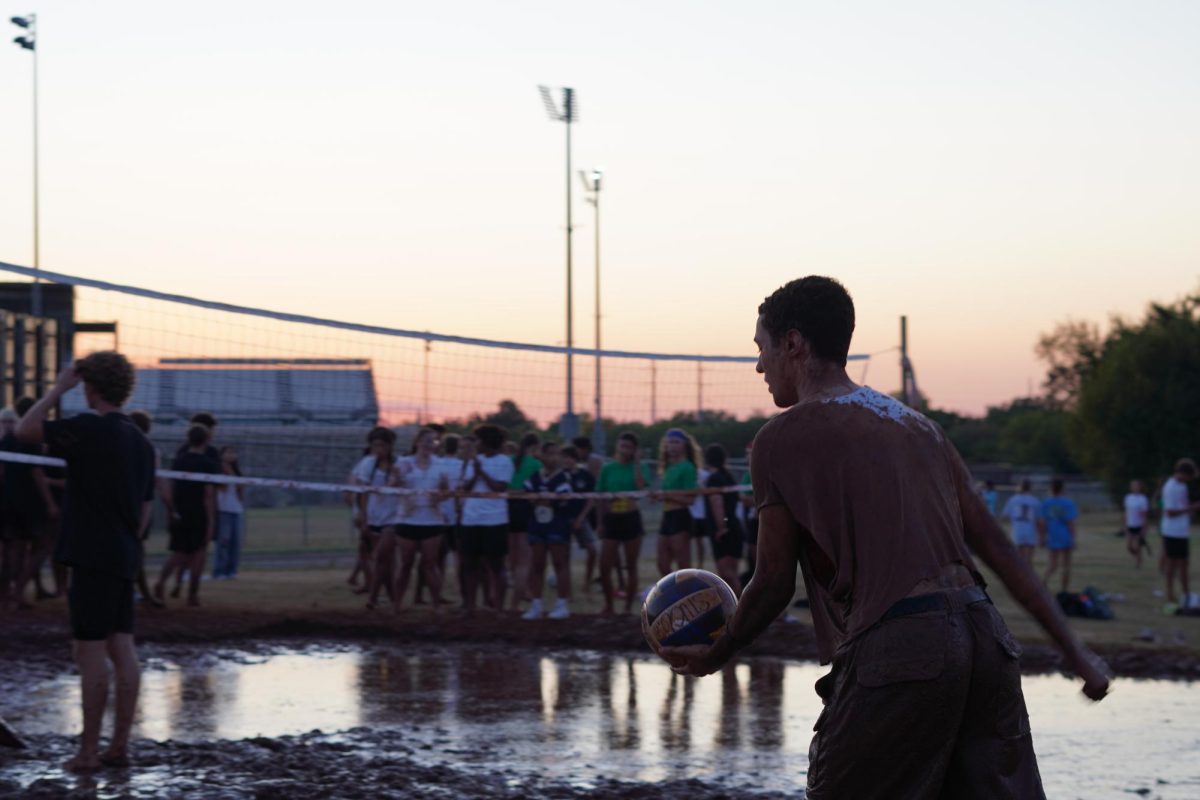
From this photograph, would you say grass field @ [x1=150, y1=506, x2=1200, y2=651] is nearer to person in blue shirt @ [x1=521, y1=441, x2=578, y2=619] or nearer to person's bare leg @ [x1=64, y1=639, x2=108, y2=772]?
person in blue shirt @ [x1=521, y1=441, x2=578, y2=619]

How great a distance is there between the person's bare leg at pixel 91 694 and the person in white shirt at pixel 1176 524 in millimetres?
12513

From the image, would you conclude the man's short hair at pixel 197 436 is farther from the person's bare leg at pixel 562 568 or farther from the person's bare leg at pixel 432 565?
the person's bare leg at pixel 562 568

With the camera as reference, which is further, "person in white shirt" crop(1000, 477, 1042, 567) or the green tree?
the green tree

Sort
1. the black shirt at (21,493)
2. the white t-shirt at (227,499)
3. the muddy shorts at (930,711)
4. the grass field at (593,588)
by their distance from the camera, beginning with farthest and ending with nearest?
the white t-shirt at (227,499) → the grass field at (593,588) → the black shirt at (21,493) → the muddy shorts at (930,711)

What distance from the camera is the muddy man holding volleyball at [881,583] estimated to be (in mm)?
3145

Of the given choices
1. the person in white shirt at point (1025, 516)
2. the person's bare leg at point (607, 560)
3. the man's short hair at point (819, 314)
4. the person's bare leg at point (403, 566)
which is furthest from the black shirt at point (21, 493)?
the person in white shirt at point (1025, 516)

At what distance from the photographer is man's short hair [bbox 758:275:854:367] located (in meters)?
3.42

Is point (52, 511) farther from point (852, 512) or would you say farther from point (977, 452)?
point (977, 452)

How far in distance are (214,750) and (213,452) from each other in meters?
7.30

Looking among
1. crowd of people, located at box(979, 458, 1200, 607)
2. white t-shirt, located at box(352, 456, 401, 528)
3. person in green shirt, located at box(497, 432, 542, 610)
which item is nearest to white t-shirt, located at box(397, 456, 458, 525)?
white t-shirt, located at box(352, 456, 401, 528)

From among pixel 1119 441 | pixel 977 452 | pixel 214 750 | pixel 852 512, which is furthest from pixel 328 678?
pixel 977 452

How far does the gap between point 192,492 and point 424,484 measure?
2.19m

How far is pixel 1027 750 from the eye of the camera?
326 centimetres

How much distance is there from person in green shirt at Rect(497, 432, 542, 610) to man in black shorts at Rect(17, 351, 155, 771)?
7446 millimetres
